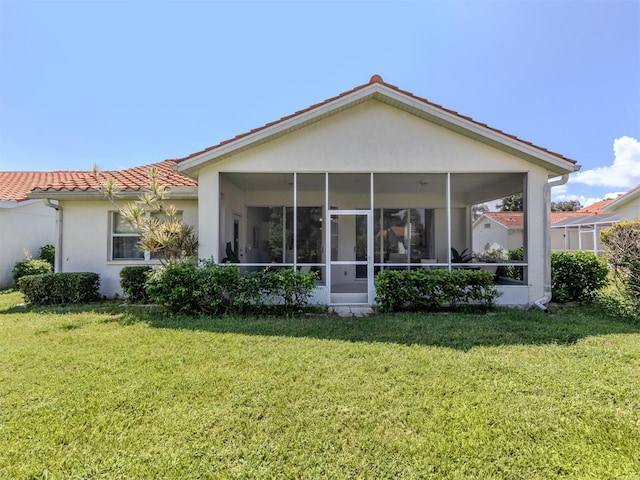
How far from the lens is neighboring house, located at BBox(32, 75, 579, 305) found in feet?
26.5

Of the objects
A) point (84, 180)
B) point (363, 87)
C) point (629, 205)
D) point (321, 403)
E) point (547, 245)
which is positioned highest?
point (363, 87)

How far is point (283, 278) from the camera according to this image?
7641mm

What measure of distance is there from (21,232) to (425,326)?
16.9m

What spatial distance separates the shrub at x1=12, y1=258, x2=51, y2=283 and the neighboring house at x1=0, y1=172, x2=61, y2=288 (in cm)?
57

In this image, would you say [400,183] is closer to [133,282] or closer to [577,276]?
[577,276]

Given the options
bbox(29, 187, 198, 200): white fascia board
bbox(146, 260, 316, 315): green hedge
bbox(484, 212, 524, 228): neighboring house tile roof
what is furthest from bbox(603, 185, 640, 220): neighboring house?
bbox(29, 187, 198, 200): white fascia board

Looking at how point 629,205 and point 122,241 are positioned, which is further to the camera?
point 629,205

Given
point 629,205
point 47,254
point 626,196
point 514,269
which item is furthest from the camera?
point 629,205

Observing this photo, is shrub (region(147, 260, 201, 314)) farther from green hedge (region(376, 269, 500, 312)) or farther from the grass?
green hedge (region(376, 269, 500, 312))

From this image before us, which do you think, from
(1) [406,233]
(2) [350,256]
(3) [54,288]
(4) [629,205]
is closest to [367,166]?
(2) [350,256]

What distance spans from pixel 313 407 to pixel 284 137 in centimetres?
690

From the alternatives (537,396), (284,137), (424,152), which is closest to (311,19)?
(284,137)

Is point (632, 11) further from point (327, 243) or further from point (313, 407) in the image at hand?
point (313, 407)

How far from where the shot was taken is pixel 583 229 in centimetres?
2595
